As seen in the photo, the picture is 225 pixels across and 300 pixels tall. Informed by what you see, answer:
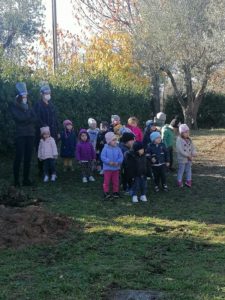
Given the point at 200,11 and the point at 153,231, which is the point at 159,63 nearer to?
the point at 200,11

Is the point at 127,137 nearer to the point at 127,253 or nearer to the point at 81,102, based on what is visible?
the point at 127,253

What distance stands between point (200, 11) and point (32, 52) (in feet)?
80.1

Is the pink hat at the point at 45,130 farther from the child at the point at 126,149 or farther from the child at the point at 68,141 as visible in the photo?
the child at the point at 126,149

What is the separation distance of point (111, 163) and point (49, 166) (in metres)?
2.29

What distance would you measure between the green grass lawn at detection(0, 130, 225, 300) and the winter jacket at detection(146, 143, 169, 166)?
2.27 ft

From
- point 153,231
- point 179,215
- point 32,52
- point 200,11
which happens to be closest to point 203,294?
point 153,231

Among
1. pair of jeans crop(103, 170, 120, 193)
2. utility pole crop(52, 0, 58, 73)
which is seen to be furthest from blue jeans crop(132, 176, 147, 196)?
utility pole crop(52, 0, 58, 73)

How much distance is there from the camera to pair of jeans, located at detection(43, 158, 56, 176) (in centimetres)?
1116

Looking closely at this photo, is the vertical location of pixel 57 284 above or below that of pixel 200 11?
below

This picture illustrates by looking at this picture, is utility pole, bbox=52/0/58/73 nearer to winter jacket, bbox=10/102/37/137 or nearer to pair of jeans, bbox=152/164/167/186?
winter jacket, bbox=10/102/37/137

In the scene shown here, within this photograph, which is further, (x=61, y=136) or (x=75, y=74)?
(x=75, y=74)

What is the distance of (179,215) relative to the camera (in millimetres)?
8062

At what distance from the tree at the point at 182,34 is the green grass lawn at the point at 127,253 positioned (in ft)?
48.8

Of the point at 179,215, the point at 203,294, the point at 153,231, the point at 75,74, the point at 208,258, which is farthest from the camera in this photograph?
the point at 75,74
